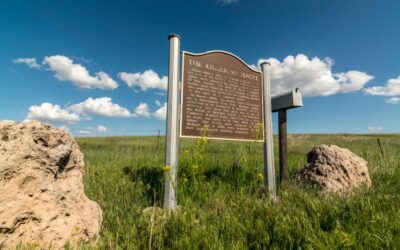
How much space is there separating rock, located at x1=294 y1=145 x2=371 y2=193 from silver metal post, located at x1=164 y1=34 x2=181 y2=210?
323 cm

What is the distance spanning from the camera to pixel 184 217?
3.73 m

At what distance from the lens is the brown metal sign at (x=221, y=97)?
559 cm

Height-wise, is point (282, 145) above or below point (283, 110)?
below

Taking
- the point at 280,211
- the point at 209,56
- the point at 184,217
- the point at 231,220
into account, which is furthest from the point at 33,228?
the point at 209,56

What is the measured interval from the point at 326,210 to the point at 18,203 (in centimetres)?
395

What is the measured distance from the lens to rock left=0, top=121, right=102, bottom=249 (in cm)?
303

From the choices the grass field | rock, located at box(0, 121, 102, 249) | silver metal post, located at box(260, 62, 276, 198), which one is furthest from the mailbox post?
rock, located at box(0, 121, 102, 249)

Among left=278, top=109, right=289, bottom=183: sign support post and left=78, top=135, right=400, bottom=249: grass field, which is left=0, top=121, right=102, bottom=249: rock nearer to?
left=78, top=135, right=400, bottom=249: grass field

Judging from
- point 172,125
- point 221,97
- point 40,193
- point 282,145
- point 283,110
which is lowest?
point 40,193

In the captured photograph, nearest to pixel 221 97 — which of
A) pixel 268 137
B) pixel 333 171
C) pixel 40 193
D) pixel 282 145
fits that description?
pixel 268 137

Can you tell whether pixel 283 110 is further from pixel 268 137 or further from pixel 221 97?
pixel 221 97

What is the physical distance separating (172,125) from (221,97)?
1.45 metres

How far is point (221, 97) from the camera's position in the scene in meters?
6.09

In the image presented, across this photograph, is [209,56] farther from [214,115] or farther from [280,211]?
[280,211]
